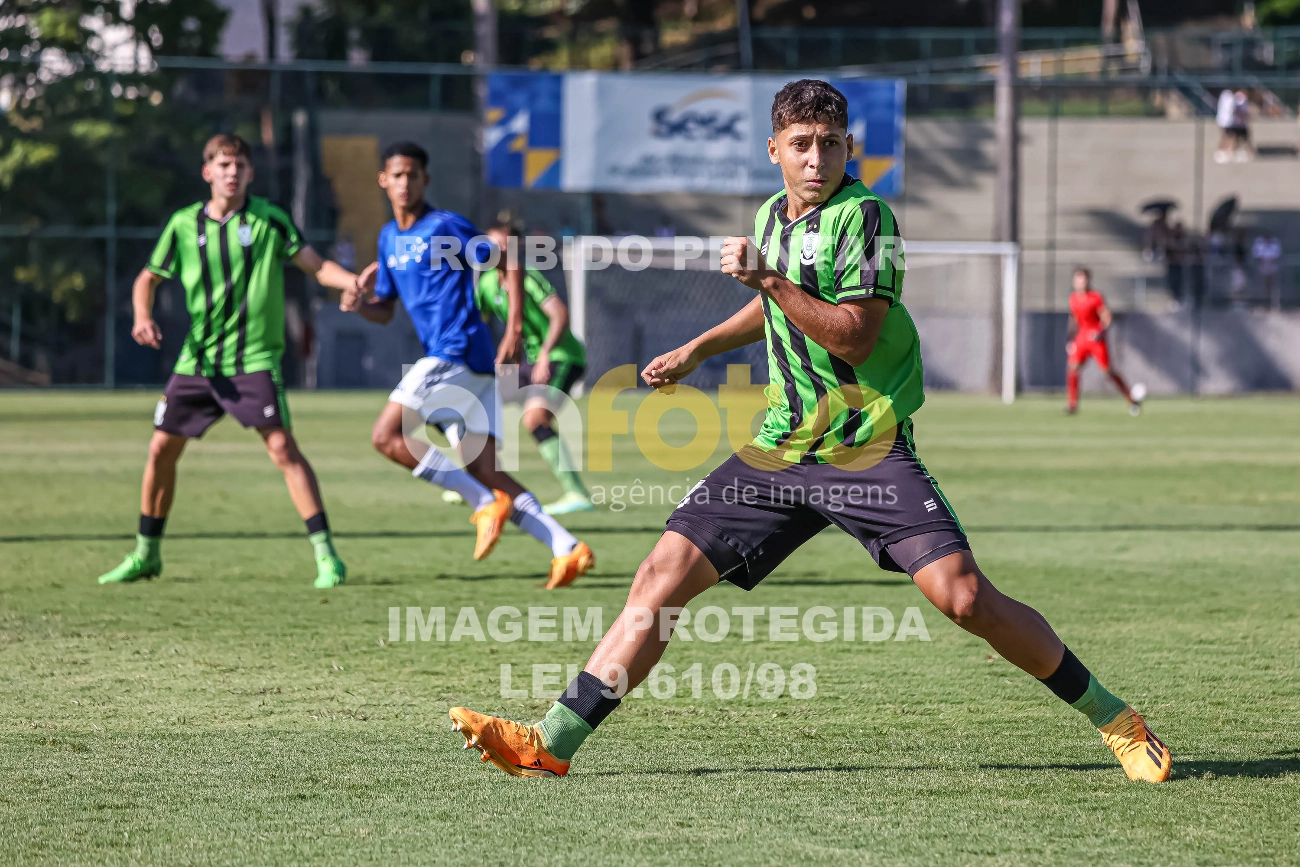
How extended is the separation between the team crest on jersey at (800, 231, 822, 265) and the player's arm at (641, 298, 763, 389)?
0.69 feet

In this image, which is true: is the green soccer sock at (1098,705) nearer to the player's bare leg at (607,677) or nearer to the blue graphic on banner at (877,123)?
the player's bare leg at (607,677)

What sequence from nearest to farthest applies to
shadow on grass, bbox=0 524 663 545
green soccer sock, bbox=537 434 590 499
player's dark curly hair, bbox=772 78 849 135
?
player's dark curly hair, bbox=772 78 849 135, shadow on grass, bbox=0 524 663 545, green soccer sock, bbox=537 434 590 499

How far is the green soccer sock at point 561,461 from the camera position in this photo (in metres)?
11.2

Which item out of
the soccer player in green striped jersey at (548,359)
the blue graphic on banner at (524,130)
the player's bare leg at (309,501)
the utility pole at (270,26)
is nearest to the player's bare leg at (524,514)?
the player's bare leg at (309,501)

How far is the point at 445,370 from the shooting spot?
7.85m

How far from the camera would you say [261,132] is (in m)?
30.2

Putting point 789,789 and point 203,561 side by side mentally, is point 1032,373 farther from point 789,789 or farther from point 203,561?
point 789,789

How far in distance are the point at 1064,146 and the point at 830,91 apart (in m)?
32.4

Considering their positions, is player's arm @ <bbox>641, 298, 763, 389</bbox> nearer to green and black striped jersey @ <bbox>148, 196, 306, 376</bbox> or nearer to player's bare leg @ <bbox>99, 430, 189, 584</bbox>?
green and black striped jersey @ <bbox>148, 196, 306, 376</bbox>

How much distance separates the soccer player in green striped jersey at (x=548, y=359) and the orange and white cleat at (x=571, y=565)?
10.6 feet

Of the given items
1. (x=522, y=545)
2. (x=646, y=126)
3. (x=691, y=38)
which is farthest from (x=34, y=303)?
(x=522, y=545)

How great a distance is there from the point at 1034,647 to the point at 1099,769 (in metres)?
0.48

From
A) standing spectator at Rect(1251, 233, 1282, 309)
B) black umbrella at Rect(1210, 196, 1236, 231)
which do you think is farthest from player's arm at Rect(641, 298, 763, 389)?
black umbrella at Rect(1210, 196, 1236, 231)

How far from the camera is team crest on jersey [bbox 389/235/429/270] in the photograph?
7762 millimetres
